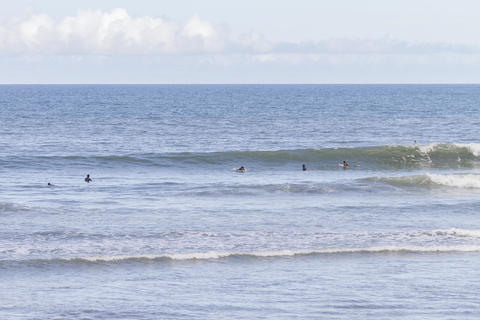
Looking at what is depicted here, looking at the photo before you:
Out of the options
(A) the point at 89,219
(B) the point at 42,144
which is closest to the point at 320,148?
(B) the point at 42,144

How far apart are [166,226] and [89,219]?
3609mm

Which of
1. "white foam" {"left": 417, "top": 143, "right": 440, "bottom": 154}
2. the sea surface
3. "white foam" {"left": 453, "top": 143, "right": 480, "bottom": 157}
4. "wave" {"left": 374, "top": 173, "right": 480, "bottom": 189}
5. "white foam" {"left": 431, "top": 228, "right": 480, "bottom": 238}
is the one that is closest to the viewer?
the sea surface

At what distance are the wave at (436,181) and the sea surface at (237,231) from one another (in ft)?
0.38


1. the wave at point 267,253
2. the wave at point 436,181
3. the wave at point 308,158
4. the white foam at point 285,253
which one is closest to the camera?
the wave at point 267,253

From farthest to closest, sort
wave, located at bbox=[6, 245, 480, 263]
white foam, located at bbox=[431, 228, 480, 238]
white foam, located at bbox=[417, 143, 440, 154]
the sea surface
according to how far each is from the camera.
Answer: white foam, located at bbox=[417, 143, 440, 154]
white foam, located at bbox=[431, 228, 480, 238]
wave, located at bbox=[6, 245, 480, 263]
the sea surface

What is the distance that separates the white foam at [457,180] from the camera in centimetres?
4541

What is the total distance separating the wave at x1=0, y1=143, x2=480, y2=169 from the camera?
182 ft

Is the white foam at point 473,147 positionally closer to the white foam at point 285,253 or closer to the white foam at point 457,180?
the white foam at point 457,180

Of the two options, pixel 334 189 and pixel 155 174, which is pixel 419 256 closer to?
pixel 334 189

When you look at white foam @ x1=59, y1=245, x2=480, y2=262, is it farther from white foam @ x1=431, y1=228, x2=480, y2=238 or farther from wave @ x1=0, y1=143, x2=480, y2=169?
wave @ x1=0, y1=143, x2=480, y2=169

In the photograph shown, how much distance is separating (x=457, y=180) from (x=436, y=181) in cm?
122

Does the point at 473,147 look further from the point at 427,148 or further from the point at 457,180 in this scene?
the point at 457,180

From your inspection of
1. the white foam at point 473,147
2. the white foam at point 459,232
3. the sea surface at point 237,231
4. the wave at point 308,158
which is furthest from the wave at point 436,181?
the white foam at point 473,147

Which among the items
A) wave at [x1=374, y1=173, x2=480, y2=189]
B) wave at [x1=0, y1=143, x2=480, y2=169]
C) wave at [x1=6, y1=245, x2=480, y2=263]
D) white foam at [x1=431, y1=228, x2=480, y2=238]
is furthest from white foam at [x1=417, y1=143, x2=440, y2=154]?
wave at [x1=6, y1=245, x2=480, y2=263]
